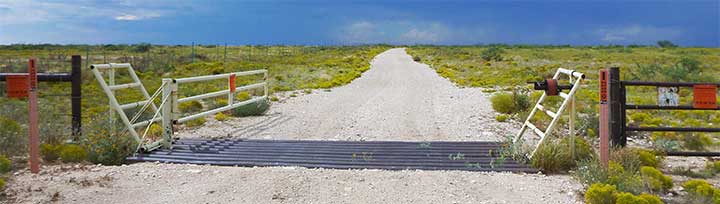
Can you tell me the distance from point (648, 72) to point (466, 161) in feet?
79.4

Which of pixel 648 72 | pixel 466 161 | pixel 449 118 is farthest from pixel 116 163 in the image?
pixel 648 72

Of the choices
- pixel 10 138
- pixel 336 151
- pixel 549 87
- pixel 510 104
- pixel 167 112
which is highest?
pixel 549 87

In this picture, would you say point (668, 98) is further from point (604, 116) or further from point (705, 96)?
point (604, 116)

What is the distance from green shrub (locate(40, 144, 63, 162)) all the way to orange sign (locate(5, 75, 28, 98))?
0.72 m

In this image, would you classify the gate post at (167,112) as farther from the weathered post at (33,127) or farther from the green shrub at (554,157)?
the green shrub at (554,157)

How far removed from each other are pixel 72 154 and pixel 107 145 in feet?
1.34

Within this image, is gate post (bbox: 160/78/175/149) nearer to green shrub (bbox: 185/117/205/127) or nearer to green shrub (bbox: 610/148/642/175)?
green shrub (bbox: 185/117/205/127)

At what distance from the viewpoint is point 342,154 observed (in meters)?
7.68

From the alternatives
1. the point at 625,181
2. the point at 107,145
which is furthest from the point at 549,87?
the point at 107,145

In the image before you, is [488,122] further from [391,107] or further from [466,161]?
[466,161]

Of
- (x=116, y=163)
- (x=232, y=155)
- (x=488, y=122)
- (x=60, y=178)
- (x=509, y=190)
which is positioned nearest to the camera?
(x=509, y=190)

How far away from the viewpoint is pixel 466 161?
712 centimetres

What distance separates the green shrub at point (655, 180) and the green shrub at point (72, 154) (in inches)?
255

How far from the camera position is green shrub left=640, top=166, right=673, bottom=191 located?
18.9 feet
